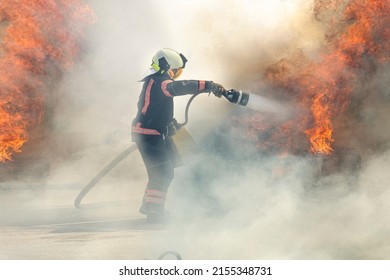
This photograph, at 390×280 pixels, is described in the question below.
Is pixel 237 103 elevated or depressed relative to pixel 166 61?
depressed

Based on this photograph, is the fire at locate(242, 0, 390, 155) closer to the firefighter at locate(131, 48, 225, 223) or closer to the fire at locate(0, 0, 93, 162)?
the firefighter at locate(131, 48, 225, 223)

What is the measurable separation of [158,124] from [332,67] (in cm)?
314

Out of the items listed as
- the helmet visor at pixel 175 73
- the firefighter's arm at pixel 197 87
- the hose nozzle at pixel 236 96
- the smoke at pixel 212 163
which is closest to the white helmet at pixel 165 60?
the helmet visor at pixel 175 73

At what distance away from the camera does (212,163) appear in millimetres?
9578

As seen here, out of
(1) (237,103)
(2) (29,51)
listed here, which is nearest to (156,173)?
(1) (237,103)

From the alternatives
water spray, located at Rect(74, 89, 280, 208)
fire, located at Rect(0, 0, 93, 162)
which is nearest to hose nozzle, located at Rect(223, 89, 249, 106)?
water spray, located at Rect(74, 89, 280, 208)

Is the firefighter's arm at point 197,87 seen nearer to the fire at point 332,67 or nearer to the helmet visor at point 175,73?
the helmet visor at point 175,73

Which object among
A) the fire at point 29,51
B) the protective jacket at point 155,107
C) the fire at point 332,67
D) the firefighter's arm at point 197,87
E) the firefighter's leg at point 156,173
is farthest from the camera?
the fire at point 29,51

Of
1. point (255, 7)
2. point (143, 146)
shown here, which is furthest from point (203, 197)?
point (255, 7)

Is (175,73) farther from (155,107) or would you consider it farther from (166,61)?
(155,107)

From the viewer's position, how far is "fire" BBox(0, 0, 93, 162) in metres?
10.7

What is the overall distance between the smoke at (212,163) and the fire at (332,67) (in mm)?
206

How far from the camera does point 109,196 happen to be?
10.2 m

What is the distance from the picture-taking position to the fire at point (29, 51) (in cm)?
1067
